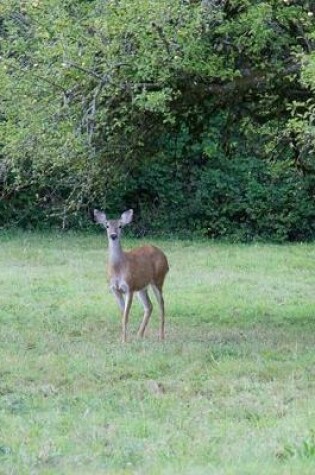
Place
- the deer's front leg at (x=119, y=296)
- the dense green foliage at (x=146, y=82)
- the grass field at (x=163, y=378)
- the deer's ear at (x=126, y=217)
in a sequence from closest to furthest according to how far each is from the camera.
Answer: the grass field at (x=163, y=378) → the dense green foliage at (x=146, y=82) → the deer's front leg at (x=119, y=296) → the deer's ear at (x=126, y=217)

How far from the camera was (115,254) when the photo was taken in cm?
1255

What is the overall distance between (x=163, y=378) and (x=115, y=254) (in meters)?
3.11

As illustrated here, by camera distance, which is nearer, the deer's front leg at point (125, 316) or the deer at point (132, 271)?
the deer's front leg at point (125, 316)

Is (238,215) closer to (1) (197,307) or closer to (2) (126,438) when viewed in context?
(1) (197,307)

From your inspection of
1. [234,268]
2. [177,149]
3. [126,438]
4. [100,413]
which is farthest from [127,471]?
[234,268]

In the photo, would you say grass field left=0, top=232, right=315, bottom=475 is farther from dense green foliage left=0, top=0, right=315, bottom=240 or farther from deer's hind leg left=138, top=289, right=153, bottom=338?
dense green foliage left=0, top=0, right=315, bottom=240

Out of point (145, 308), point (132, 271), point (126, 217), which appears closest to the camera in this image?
point (132, 271)

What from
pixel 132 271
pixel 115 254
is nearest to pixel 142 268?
pixel 132 271

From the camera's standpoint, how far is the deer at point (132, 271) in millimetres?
12367

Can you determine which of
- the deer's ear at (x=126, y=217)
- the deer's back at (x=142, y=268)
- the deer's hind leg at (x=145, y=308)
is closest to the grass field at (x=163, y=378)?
the deer's hind leg at (x=145, y=308)

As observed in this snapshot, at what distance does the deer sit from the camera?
12367 millimetres

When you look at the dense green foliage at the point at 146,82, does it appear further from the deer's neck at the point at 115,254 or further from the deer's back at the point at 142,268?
the deer's back at the point at 142,268

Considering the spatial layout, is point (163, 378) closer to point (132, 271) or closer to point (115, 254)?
point (132, 271)

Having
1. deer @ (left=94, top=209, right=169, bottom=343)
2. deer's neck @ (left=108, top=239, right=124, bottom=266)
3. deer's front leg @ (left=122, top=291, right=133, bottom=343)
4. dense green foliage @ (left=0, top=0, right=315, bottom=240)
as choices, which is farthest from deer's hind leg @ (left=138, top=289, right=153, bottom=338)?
dense green foliage @ (left=0, top=0, right=315, bottom=240)
